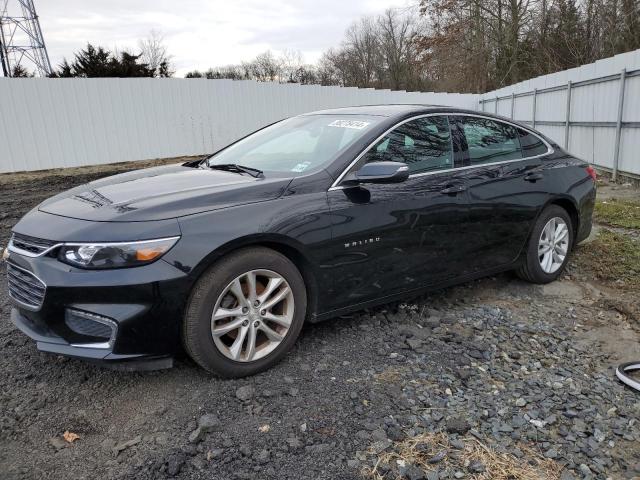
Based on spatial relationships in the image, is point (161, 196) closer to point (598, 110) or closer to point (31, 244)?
point (31, 244)

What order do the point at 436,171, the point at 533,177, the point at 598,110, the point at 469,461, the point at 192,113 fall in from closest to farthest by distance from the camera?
the point at 469,461 → the point at 436,171 → the point at 533,177 → the point at 598,110 → the point at 192,113

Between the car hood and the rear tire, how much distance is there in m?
2.40

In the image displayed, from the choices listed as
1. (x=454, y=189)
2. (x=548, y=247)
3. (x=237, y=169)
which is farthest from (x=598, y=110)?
(x=237, y=169)

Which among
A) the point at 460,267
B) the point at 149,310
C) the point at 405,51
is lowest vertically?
the point at 460,267

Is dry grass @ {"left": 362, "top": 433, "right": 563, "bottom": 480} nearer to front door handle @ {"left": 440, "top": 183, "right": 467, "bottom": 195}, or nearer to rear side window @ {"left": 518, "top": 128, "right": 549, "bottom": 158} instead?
front door handle @ {"left": 440, "top": 183, "right": 467, "bottom": 195}

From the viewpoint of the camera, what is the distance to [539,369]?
10.3 feet

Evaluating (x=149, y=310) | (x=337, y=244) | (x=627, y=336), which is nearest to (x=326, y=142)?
(x=337, y=244)

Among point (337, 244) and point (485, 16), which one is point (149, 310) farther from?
point (485, 16)

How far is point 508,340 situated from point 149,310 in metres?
2.34

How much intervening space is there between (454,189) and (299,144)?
3.87 ft

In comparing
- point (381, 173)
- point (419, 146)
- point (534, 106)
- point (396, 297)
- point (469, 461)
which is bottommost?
point (469, 461)

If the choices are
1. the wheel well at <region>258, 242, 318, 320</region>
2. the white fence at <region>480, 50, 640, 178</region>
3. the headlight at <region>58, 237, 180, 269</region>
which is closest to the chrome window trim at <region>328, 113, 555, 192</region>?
the wheel well at <region>258, 242, 318, 320</region>

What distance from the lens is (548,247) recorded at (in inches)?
178

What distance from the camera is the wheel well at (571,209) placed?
4.53 m
